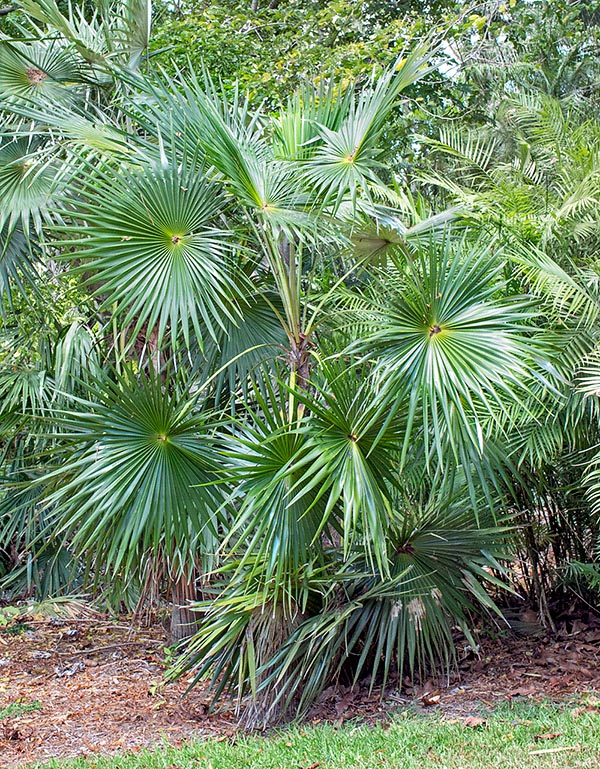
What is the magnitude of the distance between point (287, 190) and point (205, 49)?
4724mm

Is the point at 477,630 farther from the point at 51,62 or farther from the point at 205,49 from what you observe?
the point at 205,49

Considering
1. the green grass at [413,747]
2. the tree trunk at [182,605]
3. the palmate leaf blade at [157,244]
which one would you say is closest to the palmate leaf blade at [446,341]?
the palmate leaf blade at [157,244]

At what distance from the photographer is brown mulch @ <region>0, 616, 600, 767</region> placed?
5.00 m

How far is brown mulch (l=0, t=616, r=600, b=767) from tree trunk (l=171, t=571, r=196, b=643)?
0.32 metres

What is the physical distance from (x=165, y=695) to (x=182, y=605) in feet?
2.16

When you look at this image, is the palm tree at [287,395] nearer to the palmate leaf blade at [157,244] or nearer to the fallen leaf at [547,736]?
the palmate leaf blade at [157,244]

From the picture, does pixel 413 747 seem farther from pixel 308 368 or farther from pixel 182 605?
pixel 182 605

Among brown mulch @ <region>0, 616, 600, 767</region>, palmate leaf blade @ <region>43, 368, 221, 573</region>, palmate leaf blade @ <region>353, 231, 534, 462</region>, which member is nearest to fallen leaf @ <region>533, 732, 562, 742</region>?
brown mulch @ <region>0, 616, 600, 767</region>

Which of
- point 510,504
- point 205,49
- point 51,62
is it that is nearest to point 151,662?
point 510,504

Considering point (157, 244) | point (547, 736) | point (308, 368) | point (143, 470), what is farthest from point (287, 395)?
point (547, 736)

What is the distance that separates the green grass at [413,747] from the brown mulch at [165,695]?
0.26 meters

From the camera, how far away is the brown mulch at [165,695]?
500 cm

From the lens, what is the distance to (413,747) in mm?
4176

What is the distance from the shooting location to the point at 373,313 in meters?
4.45
